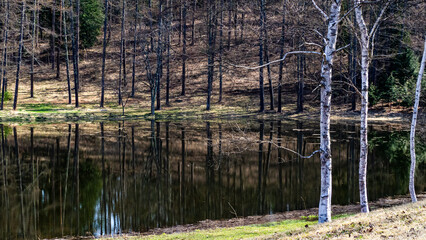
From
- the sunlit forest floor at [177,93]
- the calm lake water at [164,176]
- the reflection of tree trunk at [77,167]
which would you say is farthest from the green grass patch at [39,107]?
the calm lake water at [164,176]

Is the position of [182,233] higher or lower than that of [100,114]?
lower

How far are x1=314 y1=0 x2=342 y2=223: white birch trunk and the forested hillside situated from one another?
26.9 meters

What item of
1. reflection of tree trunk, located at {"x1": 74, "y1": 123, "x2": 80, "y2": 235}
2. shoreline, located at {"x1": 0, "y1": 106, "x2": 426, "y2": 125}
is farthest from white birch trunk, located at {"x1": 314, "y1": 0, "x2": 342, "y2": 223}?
shoreline, located at {"x1": 0, "y1": 106, "x2": 426, "y2": 125}

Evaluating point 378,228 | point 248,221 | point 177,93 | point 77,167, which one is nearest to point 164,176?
point 77,167

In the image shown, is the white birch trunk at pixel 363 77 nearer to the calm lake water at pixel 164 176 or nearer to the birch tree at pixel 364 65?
the birch tree at pixel 364 65

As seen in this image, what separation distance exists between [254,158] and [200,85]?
101ft

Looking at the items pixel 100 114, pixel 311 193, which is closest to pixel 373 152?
pixel 311 193

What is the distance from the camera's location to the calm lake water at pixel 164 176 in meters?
14.8

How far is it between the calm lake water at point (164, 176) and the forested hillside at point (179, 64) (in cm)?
1138

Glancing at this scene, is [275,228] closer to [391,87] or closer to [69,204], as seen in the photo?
[69,204]

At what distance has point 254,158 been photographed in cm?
2459

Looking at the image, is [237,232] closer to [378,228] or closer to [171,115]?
[378,228]

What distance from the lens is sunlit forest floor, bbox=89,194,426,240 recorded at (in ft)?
26.6

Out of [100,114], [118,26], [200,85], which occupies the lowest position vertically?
[100,114]
